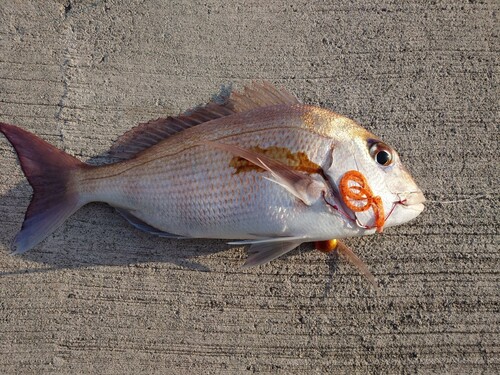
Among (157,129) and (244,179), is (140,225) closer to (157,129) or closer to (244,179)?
(157,129)

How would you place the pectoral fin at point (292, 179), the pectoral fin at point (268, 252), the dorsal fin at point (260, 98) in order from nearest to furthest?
the pectoral fin at point (292, 179) → the pectoral fin at point (268, 252) → the dorsal fin at point (260, 98)

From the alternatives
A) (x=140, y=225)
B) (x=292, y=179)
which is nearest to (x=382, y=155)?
(x=292, y=179)

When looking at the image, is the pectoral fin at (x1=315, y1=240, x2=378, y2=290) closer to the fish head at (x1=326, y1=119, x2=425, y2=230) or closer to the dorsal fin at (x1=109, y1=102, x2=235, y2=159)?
the fish head at (x1=326, y1=119, x2=425, y2=230)

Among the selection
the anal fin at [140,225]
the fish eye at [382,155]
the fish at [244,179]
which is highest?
the fish eye at [382,155]

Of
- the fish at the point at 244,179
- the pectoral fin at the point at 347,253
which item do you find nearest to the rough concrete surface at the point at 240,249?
the pectoral fin at the point at 347,253

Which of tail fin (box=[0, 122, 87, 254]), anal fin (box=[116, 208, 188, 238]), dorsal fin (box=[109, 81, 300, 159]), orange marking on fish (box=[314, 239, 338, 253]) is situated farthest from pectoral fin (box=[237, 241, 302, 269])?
tail fin (box=[0, 122, 87, 254])

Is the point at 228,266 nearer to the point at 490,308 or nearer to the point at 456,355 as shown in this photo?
the point at 456,355

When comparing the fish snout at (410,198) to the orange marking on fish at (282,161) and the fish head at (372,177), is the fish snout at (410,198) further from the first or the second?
the orange marking on fish at (282,161)
